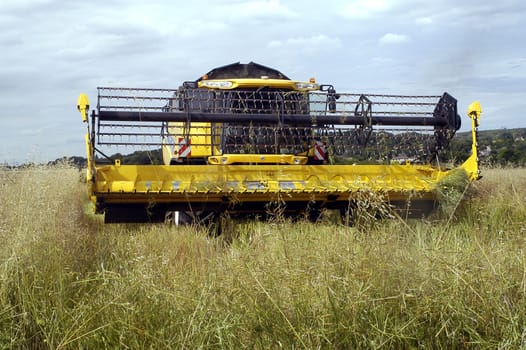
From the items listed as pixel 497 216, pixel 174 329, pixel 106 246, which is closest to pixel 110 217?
pixel 106 246

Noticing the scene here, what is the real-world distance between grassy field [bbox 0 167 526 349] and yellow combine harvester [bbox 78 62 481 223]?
2499mm

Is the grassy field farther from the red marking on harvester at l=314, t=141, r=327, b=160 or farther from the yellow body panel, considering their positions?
the red marking on harvester at l=314, t=141, r=327, b=160

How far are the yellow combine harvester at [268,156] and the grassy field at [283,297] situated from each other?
2.50 metres

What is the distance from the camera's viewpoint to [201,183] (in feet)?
26.2

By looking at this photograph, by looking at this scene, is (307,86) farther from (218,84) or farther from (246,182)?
(246,182)

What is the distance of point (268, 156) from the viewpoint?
30.7ft

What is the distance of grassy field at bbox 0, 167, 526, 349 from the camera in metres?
3.95

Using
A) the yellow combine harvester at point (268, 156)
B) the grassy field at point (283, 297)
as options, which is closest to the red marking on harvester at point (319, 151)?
the yellow combine harvester at point (268, 156)

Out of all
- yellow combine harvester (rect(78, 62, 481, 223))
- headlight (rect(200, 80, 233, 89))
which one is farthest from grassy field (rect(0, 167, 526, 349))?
headlight (rect(200, 80, 233, 89))

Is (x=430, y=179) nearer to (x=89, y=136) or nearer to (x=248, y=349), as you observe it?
(x=89, y=136)

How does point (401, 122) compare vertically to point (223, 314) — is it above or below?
above

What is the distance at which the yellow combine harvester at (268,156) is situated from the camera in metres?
7.98

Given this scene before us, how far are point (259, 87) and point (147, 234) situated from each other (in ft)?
12.2

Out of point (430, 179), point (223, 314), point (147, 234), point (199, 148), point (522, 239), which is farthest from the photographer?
point (199, 148)
